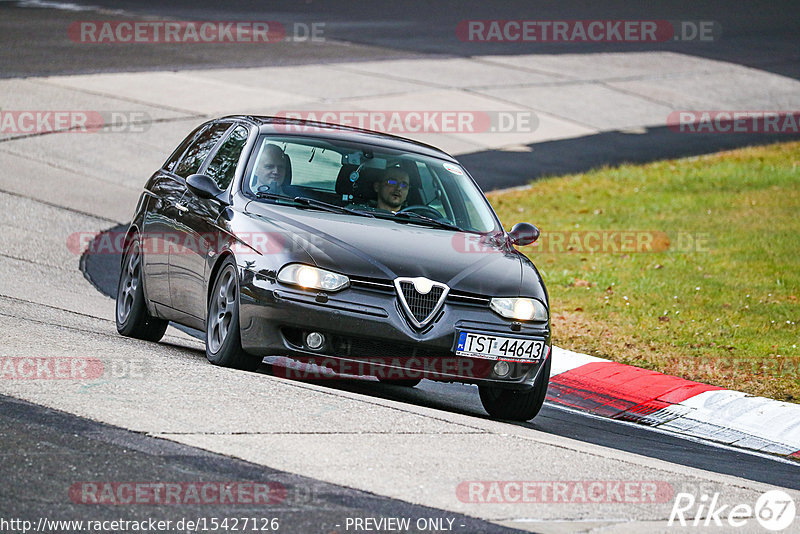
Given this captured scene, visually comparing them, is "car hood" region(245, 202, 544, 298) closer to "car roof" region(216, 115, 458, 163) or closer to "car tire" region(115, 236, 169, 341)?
"car roof" region(216, 115, 458, 163)

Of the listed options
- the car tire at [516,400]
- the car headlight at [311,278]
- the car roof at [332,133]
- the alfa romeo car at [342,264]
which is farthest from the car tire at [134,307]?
the car tire at [516,400]

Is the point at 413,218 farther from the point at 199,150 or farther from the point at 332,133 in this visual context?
the point at 199,150

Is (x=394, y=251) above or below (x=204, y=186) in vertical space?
below

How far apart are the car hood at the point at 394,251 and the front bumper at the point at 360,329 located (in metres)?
0.14

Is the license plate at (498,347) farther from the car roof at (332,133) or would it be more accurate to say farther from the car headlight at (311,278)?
the car roof at (332,133)

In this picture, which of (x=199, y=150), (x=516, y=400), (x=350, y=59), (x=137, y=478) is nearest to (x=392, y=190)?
(x=516, y=400)

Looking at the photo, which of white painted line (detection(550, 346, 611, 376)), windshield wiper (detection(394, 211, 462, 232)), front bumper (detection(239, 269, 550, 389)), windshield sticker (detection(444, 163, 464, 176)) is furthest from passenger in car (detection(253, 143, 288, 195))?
white painted line (detection(550, 346, 611, 376))

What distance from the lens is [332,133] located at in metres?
9.38

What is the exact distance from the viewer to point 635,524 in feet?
19.3

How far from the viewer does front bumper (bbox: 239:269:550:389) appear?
7727 mm

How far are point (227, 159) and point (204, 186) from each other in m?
0.52

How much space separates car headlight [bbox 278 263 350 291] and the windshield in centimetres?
90

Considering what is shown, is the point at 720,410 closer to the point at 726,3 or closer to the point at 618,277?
the point at 618,277

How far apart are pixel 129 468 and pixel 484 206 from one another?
14.0ft
